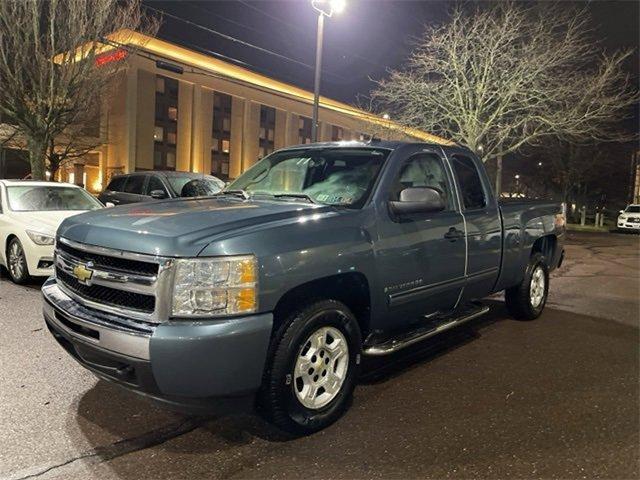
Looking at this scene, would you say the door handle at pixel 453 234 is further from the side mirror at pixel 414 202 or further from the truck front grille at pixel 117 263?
the truck front grille at pixel 117 263

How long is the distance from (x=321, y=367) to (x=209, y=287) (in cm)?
Result: 100

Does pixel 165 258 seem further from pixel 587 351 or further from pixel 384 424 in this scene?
pixel 587 351

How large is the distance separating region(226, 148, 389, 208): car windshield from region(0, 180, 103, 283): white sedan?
3862mm

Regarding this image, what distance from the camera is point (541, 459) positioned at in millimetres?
3207

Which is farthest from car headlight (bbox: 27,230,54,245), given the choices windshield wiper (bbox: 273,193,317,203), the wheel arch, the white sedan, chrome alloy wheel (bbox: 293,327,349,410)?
chrome alloy wheel (bbox: 293,327,349,410)

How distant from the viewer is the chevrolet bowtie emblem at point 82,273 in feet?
10.7

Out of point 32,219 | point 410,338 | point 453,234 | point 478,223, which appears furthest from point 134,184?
point 410,338

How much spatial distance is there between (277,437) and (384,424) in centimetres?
72

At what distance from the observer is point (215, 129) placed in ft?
154

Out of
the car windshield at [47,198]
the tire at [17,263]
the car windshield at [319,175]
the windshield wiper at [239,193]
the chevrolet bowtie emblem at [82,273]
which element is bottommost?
the tire at [17,263]

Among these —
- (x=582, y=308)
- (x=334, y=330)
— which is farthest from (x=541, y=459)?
(x=582, y=308)

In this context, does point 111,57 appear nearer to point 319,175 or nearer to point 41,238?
point 41,238

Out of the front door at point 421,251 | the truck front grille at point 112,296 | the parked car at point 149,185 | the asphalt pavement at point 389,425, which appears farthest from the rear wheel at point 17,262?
the front door at point 421,251

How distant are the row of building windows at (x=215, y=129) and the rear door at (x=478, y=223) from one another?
3150cm
